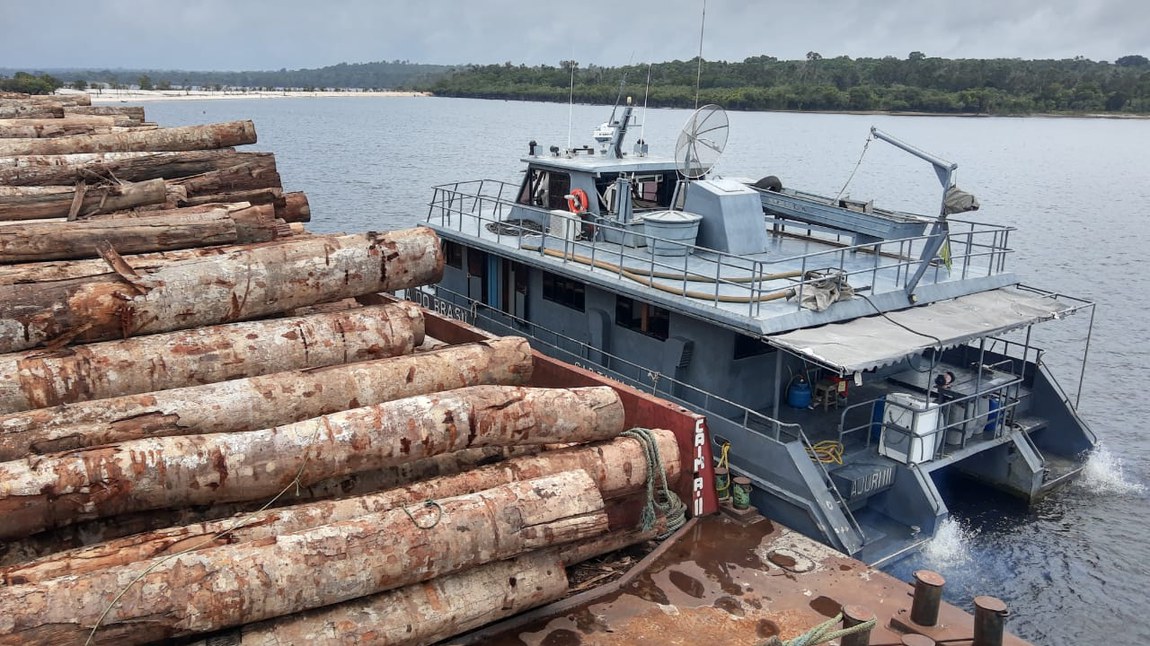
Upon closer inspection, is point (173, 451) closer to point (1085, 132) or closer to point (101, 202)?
point (101, 202)

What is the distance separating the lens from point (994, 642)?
25.0ft

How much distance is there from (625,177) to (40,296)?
930cm

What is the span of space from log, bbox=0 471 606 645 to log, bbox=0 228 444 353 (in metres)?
2.99

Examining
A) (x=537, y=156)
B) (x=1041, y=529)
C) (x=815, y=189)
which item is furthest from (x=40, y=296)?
(x=815, y=189)

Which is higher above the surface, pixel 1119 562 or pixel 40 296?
pixel 40 296

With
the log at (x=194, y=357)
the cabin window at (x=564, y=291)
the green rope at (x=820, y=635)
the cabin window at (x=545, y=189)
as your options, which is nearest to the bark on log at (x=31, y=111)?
the cabin window at (x=545, y=189)

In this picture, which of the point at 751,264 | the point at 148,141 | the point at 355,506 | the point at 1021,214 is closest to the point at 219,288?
the point at 355,506

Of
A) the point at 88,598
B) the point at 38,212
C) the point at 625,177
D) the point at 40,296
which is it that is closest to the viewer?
the point at 88,598

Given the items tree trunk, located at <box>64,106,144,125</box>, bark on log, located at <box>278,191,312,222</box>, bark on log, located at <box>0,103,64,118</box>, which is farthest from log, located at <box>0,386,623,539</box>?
bark on log, located at <box>0,103,64,118</box>

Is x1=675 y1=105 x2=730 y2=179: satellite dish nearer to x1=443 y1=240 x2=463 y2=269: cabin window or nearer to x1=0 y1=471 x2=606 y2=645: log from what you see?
x1=443 y1=240 x2=463 y2=269: cabin window

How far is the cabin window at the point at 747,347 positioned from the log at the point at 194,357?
14.9 feet

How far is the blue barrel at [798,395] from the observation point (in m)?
12.6

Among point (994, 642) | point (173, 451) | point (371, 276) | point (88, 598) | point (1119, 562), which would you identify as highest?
point (371, 276)

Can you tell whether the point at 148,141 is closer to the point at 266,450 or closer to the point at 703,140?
the point at 703,140
